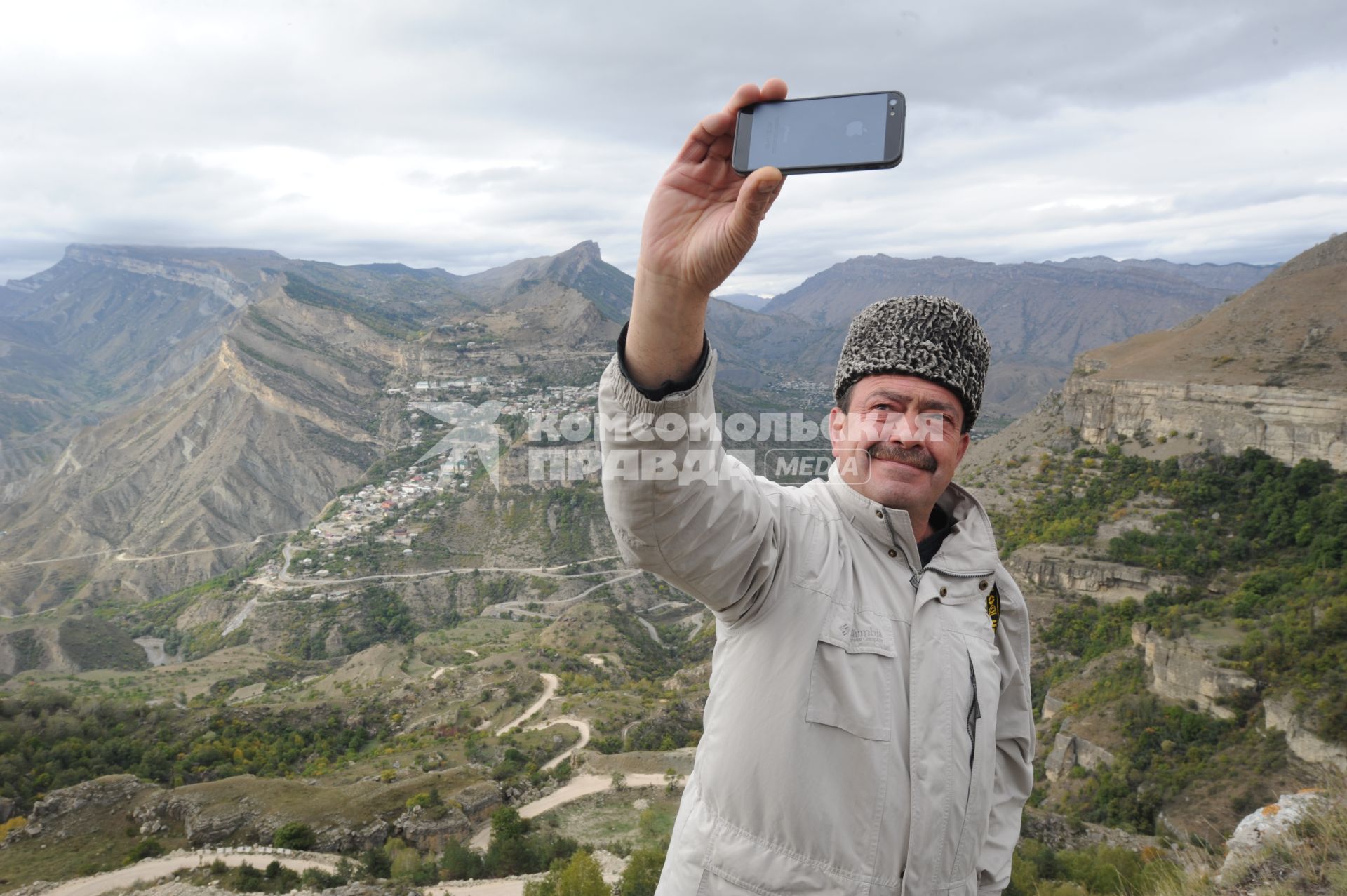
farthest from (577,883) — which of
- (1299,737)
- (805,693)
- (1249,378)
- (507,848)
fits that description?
(1249,378)

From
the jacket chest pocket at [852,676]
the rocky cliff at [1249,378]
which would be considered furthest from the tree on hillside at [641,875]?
the rocky cliff at [1249,378]

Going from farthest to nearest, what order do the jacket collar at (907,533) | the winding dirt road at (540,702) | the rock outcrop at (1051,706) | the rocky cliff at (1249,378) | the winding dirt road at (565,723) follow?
the rocky cliff at (1249,378), the winding dirt road at (540,702), the rock outcrop at (1051,706), the winding dirt road at (565,723), the jacket collar at (907,533)

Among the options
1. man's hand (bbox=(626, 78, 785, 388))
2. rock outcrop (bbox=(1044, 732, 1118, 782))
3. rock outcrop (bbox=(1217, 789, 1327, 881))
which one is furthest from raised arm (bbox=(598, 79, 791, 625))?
rock outcrop (bbox=(1044, 732, 1118, 782))

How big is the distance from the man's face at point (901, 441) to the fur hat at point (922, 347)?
29 mm

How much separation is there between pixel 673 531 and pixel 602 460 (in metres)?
A: 0.17

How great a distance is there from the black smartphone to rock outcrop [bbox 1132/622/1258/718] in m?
21.1

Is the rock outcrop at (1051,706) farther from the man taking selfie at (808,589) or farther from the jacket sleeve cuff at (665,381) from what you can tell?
the jacket sleeve cuff at (665,381)

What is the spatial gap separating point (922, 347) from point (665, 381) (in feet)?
2.30

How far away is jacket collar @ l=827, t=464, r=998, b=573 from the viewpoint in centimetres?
148

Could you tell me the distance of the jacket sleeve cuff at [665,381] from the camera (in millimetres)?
1126

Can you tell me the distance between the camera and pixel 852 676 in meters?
1.31

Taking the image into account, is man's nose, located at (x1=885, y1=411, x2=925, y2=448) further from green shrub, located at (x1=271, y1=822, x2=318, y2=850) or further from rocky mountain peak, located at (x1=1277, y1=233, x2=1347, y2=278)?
rocky mountain peak, located at (x1=1277, y1=233, x2=1347, y2=278)

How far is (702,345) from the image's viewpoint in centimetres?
118

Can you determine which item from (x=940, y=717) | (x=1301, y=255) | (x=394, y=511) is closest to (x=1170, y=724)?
(x=940, y=717)
